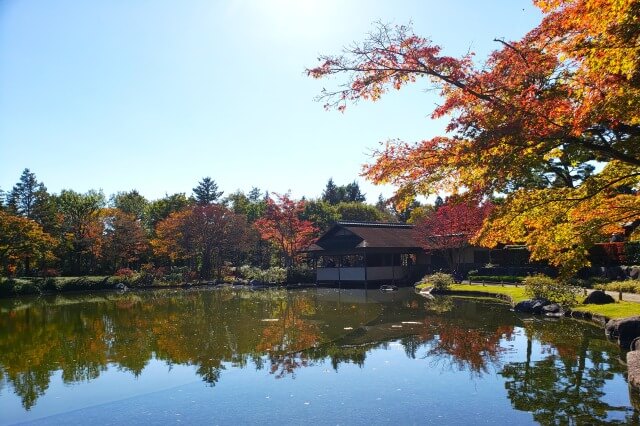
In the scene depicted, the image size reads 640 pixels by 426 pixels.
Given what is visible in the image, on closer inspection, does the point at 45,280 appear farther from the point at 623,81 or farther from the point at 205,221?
the point at 623,81

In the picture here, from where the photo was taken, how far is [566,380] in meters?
8.16

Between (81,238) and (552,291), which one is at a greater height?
(81,238)

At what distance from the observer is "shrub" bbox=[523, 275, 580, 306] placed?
1612 centimetres

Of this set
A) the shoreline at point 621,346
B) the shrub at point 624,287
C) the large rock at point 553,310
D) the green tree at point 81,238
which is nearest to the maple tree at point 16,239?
the green tree at point 81,238

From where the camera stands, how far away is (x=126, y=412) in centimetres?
722

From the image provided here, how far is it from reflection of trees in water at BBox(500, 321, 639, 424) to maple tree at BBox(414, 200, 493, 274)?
12976 mm

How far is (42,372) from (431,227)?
22.8 meters

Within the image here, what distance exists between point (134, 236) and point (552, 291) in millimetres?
32217

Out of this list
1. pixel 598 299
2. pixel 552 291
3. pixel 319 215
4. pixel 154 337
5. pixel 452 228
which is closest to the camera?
pixel 154 337

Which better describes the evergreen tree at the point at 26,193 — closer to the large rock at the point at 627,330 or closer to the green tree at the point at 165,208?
the green tree at the point at 165,208

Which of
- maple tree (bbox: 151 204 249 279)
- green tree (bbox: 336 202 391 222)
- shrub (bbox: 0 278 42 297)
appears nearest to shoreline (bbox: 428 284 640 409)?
maple tree (bbox: 151 204 249 279)

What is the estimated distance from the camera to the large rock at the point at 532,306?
16.1 meters

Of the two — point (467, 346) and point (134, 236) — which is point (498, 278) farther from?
point (134, 236)

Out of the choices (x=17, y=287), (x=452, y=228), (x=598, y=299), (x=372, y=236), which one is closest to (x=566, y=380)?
(x=598, y=299)
